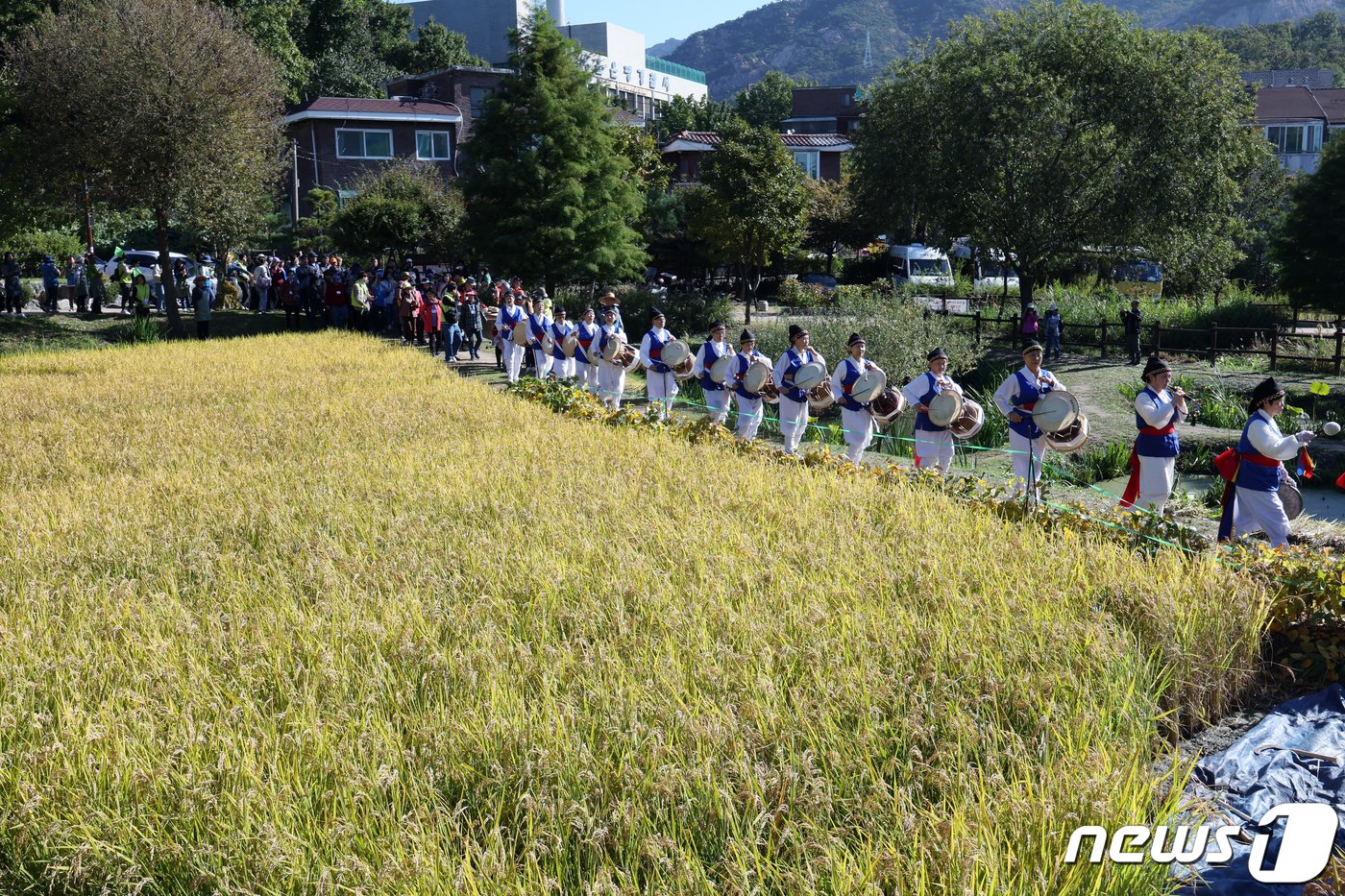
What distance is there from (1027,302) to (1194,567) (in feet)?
71.9

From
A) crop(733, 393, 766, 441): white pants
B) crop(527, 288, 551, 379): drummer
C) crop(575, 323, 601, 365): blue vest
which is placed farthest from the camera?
crop(527, 288, 551, 379): drummer

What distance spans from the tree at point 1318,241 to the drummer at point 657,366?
701 inches

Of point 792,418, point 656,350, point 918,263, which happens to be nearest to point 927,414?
point 792,418

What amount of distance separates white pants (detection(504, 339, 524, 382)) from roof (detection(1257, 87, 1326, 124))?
56425 millimetres

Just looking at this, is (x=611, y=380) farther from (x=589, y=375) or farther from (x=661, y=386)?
(x=661, y=386)

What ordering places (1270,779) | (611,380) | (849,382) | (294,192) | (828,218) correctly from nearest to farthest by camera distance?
(1270,779) → (849,382) → (611,380) → (828,218) → (294,192)

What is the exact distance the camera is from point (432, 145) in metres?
53.9

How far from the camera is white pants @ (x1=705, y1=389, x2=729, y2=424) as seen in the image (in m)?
15.3

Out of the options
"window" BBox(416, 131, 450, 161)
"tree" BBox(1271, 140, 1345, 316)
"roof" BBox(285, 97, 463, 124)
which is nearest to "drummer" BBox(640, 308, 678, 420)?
"tree" BBox(1271, 140, 1345, 316)

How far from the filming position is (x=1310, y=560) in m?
7.14

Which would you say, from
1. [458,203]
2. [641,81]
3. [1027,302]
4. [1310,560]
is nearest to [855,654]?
[1310,560]

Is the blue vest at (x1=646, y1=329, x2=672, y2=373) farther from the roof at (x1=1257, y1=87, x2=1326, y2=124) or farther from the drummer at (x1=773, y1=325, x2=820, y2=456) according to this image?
the roof at (x1=1257, y1=87, x2=1326, y2=124)

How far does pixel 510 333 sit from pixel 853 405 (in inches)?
339

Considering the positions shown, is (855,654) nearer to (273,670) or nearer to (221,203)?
(273,670)
